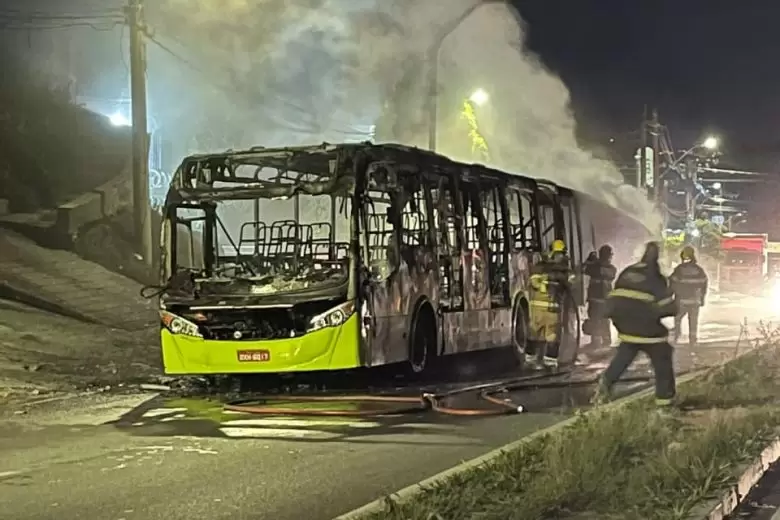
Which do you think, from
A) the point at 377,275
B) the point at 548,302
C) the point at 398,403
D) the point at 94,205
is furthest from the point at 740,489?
the point at 94,205

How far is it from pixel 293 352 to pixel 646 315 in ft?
11.6

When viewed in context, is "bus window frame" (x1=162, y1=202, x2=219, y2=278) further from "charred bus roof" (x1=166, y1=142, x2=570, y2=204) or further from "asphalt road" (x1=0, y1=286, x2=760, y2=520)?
"asphalt road" (x1=0, y1=286, x2=760, y2=520)

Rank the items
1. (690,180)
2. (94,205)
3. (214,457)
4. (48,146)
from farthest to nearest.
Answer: (690,180), (48,146), (94,205), (214,457)

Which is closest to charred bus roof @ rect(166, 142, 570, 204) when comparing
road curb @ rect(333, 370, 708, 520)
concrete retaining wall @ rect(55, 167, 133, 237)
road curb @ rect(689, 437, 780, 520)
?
road curb @ rect(333, 370, 708, 520)

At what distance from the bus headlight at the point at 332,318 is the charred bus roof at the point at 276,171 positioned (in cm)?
128

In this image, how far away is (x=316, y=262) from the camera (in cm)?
1198

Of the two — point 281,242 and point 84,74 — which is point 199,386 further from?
point 84,74

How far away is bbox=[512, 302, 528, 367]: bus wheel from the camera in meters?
16.0

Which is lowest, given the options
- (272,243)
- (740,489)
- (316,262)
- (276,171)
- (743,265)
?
(740,489)

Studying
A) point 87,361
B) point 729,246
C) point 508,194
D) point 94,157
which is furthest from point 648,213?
point 87,361

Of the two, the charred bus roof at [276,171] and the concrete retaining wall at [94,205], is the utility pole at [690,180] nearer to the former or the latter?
the concrete retaining wall at [94,205]

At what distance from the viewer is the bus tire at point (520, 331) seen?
15961 mm

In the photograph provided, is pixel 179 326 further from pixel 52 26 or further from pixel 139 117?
pixel 52 26

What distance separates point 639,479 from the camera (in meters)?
6.85
